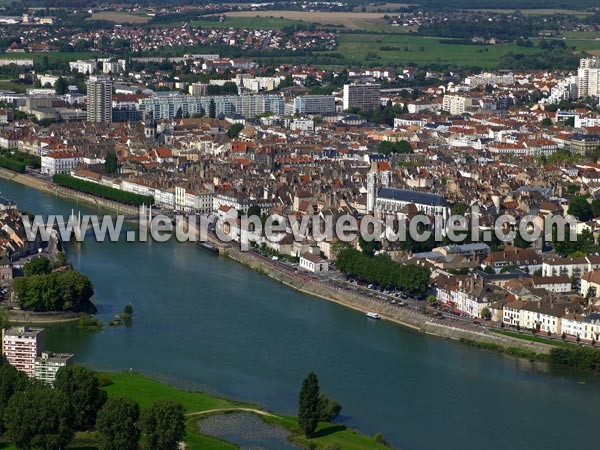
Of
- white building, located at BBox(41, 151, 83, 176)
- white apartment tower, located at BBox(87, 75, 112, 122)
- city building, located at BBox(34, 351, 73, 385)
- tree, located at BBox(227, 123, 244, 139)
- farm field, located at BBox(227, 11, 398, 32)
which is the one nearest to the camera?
city building, located at BBox(34, 351, 73, 385)

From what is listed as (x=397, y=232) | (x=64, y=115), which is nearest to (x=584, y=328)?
(x=397, y=232)

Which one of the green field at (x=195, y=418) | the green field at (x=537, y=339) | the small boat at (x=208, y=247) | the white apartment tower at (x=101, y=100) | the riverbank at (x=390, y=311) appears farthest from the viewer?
the white apartment tower at (x=101, y=100)

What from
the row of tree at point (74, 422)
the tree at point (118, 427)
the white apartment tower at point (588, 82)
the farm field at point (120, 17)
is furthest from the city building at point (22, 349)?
the farm field at point (120, 17)

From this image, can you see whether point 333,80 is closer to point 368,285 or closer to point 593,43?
point 593,43

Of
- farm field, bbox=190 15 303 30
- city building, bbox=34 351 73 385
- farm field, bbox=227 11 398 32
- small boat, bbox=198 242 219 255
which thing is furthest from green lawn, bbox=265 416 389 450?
farm field, bbox=190 15 303 30

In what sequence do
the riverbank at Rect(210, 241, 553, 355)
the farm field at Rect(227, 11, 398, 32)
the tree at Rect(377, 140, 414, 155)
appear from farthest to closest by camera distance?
the farm field at Rect(227, 11, 398, 32), the tree at Rect(377, 140, 414, 155), the riverbank at Rect(210, 241, 553, 355)

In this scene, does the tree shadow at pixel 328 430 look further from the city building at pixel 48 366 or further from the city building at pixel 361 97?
the city building at pixel 361 97

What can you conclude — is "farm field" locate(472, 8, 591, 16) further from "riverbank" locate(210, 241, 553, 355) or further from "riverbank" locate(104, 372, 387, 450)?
"riverbank" locate(104, 372, 387, 450)
